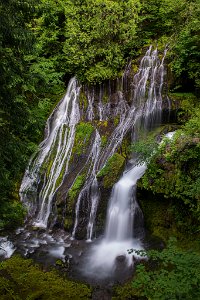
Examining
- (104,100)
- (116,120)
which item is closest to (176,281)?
(116,120)

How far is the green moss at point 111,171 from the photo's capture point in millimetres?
10578

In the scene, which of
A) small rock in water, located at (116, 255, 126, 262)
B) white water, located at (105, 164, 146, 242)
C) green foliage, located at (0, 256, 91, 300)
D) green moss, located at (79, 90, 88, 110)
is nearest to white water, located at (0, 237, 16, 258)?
green foliage, located at (0, 256, 91, 300)

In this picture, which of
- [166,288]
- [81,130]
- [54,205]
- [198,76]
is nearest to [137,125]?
[81,130]

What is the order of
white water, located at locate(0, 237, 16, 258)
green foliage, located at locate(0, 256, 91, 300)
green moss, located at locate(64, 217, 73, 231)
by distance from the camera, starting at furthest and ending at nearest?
green moss, located at locate(64, 217, 73, 231)
white water, located at locate(0, 237, 16, 258)
green foliage, located at locate(0, 256, 91, 300)

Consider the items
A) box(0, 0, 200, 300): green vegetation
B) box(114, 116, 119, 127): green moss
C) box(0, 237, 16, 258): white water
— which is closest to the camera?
box(0, 0, 200, 300): green vegetation

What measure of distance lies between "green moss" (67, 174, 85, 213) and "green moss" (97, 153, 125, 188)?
659mm

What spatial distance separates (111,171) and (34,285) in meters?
4.55

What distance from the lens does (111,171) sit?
35.5 ft

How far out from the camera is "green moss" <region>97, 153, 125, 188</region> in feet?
34.7

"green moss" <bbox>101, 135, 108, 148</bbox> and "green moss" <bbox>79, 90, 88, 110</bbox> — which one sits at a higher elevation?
"green moss" <bbox>79, 90, 88, 110</bbox>

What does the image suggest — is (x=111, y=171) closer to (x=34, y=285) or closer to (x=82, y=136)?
(x=82, y=136)

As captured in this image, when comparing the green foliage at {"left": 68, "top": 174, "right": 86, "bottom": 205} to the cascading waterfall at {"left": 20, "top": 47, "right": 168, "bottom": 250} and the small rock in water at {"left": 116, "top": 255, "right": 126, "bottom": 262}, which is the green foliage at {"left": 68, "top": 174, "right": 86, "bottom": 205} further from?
the small rock in water at {"left": 116, "top": 255, "right": 126, "bottom": 262}

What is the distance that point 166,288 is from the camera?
15.3 ft

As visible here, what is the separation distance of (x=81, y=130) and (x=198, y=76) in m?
5.09
